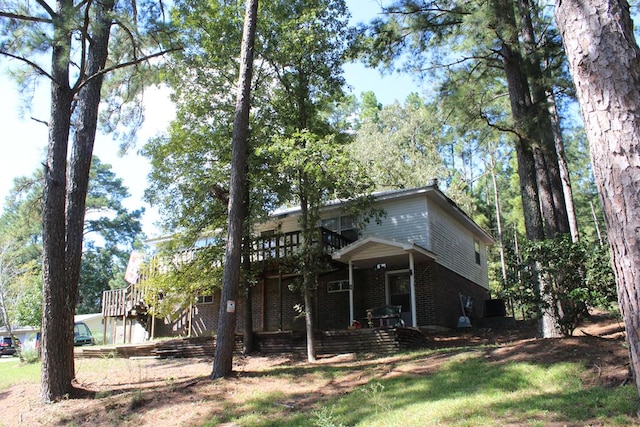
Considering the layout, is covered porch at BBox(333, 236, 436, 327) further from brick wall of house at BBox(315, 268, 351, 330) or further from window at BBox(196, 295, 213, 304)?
window at BBox(196, 295, 213, 304)

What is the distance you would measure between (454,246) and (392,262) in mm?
3439

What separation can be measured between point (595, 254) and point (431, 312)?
8726mm

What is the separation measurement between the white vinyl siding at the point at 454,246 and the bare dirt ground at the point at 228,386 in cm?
636

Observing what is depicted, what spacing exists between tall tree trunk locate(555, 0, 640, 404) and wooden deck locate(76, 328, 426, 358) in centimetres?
910

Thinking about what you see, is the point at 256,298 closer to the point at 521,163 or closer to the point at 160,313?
the point at 160,313

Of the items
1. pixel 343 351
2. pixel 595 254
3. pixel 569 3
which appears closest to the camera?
pixel 569 3

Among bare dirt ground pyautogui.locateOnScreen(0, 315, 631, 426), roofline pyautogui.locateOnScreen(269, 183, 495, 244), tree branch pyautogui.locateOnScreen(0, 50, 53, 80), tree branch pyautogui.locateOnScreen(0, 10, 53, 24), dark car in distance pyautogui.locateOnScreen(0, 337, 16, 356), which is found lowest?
dark car in distance pyautogui.locateOnScreen(0, 337, 16, 356)

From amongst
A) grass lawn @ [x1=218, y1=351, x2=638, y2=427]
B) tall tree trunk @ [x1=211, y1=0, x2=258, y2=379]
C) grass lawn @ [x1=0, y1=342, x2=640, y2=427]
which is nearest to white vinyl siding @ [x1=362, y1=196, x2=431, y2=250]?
grass lawn @ [x1=0, y1=342, x2=640, y2=427]

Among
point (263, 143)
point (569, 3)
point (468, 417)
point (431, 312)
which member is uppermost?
point (263, 143)

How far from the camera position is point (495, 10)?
36.8 feet

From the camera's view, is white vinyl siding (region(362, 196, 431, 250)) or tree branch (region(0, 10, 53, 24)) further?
white vinyl siding (region(362, 196, 431, 250))

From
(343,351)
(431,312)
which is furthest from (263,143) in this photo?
(431,312)

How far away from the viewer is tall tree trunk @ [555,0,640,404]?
3896 millimetres

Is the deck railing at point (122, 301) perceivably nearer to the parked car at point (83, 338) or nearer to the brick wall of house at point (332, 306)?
the parked car at point (83, 338)
